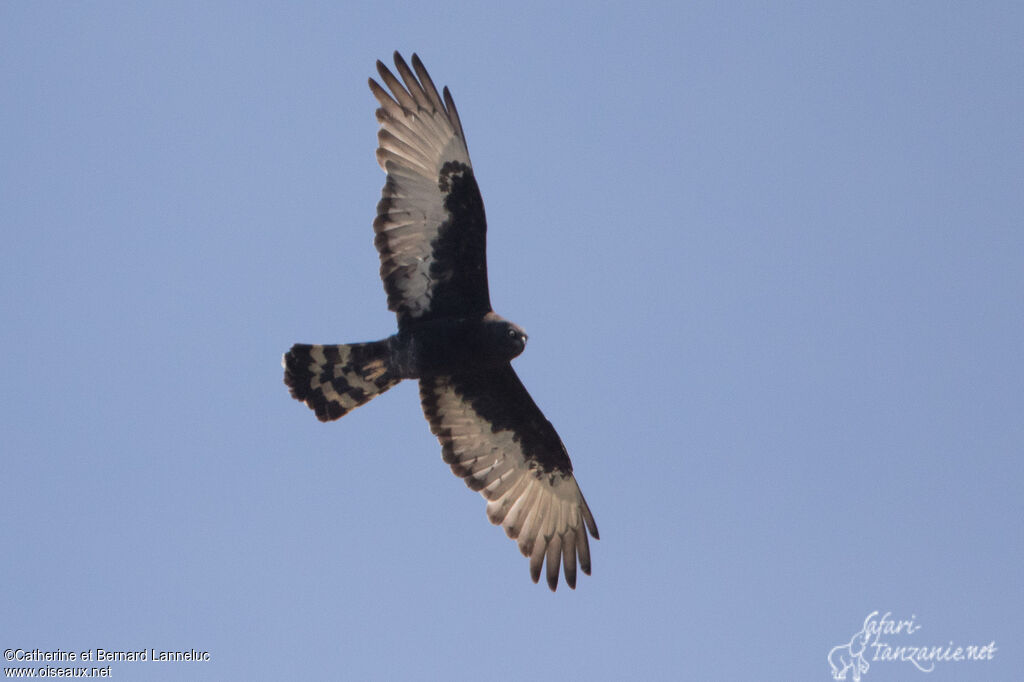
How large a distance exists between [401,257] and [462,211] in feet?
2.17

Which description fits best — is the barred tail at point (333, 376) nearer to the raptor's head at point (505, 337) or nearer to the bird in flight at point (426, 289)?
the bird in flight at point (426, 289)

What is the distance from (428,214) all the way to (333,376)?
1672 millimetres

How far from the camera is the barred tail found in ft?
35.0

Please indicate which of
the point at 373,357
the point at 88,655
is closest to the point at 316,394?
the point at 373,357

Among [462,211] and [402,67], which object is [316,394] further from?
[402,67]

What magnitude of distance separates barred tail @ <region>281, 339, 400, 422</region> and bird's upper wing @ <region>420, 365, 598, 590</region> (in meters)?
0.66

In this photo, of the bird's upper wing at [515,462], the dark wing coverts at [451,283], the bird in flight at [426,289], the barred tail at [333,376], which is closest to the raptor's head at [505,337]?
the bird in flight at [426,289]

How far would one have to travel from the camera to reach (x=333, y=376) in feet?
35.2

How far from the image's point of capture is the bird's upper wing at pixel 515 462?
11.3m

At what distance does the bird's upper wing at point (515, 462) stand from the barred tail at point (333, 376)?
0.66m

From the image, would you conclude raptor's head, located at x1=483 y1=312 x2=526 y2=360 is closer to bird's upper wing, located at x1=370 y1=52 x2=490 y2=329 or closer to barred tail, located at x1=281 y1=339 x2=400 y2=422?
bird's upper wing, located at x1=370 y1=52 x2=490 y2=329

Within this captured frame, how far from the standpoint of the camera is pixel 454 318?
34.5 ft

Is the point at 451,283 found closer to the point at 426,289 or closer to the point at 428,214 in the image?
the point at 426,289

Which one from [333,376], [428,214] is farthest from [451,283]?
[333,376]
